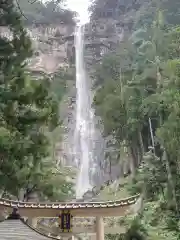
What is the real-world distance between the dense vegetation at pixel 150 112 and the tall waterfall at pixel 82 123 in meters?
2.97

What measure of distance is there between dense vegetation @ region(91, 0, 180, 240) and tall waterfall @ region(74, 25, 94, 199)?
9.75ft

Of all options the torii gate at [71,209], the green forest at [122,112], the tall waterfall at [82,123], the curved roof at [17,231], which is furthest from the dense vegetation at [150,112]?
the curved roof at [17,231]

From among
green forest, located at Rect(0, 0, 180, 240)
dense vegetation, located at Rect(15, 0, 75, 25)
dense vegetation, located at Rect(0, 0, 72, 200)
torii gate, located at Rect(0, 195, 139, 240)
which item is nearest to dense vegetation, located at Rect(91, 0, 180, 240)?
green forest, located at Rect(0, 0, 180, 240)

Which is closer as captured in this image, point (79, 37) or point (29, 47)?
point (29, 47)

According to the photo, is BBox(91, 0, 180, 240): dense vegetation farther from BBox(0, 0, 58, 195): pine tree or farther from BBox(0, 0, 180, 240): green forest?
BBox(0, 0, 58, 195): pine tree

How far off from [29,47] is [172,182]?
22.8ft

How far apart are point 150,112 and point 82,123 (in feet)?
32.4

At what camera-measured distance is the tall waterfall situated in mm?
19891

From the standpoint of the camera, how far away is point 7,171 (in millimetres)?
5754

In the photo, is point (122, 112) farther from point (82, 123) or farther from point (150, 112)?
point (82, 123)

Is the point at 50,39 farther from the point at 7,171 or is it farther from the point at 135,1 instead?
the point at 7,171

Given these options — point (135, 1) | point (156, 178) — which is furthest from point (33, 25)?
point (156, 178)

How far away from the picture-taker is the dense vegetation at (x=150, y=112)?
10305mm

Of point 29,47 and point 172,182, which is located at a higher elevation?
point 29,47
